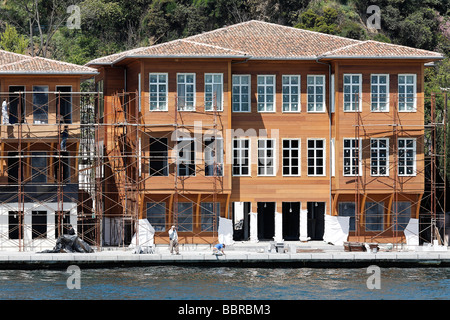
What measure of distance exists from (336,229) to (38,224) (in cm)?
1436

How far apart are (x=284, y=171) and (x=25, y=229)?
12.9m

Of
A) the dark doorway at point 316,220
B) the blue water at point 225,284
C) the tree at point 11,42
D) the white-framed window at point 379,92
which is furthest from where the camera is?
the tree at point 11,42

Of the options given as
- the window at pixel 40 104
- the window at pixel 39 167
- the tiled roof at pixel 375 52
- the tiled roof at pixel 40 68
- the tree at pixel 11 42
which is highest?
the tree at pixel 11 42

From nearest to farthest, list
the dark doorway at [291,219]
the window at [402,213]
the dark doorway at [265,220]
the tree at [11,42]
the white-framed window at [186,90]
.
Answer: the white-framed window at [186,90] < the window at [402,213] < the dark doorway at [265,220] < the dark doorway at [291,219] < the tree at [11,42]

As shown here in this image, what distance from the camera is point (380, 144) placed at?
55781 mm

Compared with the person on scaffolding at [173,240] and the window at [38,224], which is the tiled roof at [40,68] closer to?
the window at [38,224]

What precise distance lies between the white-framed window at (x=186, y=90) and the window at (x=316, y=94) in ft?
19.8

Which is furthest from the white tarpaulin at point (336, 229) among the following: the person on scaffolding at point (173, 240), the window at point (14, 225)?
the window at point (14, 225)

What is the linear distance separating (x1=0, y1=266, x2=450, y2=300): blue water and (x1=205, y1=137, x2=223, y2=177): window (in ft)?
22.8

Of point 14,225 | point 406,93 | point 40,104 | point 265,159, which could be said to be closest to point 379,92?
point 406,93

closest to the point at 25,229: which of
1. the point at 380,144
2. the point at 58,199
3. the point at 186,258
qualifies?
the point at 58,199

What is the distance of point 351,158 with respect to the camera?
55.8m

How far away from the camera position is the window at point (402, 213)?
56219 millimetres

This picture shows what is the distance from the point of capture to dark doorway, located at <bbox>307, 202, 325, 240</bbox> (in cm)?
5769
